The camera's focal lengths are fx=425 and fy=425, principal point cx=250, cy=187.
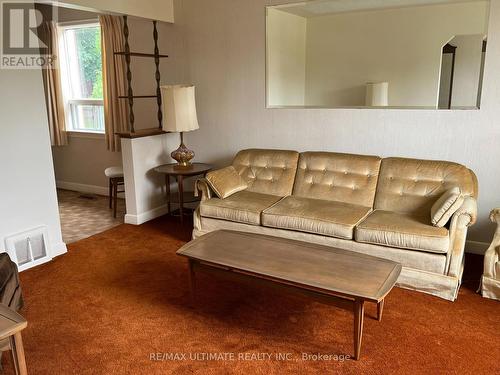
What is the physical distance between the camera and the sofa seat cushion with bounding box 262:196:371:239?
10.3ft

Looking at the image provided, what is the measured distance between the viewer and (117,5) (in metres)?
4.00

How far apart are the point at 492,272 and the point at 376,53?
2121 millimetres

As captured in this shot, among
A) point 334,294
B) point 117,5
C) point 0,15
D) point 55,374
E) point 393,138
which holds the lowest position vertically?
point 55,374

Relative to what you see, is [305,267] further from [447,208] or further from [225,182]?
[225,182]

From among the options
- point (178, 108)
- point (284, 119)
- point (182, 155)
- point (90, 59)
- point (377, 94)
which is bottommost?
point (182, 155)

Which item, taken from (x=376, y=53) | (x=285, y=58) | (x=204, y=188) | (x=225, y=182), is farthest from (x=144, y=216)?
(x=376, y=53)

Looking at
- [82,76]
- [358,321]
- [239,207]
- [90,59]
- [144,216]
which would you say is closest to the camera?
[358,321]

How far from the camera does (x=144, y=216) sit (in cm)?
450

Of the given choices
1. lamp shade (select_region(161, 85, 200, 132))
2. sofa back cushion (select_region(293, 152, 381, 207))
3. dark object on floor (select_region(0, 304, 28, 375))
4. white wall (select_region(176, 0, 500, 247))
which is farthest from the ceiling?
dark object on floor (select_region(0, 304, 28, 375))

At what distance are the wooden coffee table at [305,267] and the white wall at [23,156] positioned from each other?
5.03 feet

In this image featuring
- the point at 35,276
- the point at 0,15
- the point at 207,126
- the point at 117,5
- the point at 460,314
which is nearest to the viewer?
the point at 460,314

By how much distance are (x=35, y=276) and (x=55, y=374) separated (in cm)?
133

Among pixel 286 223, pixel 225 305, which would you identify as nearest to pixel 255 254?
pixel 225 305

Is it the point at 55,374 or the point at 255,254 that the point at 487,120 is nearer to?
the point at 255,254
